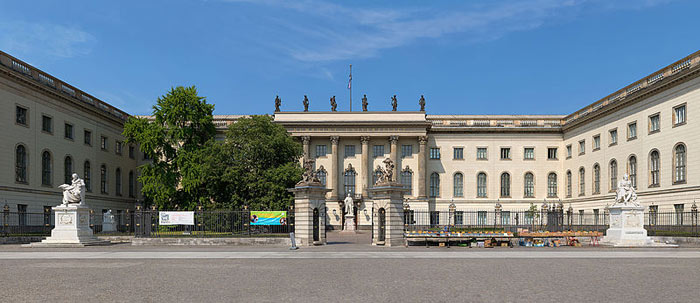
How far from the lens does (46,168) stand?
5128cm

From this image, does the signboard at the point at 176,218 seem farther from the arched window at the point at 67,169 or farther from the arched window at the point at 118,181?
the arched window at the point at 118,181

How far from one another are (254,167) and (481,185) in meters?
34.5

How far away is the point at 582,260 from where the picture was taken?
75.6 feet

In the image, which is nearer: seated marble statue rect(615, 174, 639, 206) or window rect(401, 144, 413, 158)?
seated marble statue rect(615, 174, 639, 206)

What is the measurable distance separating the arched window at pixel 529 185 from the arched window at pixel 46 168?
5363 centimetres

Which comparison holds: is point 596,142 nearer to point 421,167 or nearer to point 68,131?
point 421,167

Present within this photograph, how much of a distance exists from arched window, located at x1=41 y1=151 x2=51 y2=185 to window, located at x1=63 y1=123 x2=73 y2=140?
10.5 feet

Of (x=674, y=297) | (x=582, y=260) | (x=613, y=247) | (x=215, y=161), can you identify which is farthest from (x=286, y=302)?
(x=215, y=161)

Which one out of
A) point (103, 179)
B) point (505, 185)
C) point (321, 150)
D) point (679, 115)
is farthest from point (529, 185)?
point (103, 179)

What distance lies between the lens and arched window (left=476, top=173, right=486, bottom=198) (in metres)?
75.9

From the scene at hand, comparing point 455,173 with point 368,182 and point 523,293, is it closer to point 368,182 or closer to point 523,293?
point 368,182

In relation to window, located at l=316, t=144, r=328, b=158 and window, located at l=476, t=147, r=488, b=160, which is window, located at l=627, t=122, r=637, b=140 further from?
window, located at l=316, t=144, r=328, b=158

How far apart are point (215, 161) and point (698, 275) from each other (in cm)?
4113

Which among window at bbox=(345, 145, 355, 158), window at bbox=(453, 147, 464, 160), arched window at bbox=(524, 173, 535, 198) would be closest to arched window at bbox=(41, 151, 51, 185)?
window at bbox=(345, 145, 355, 158)
